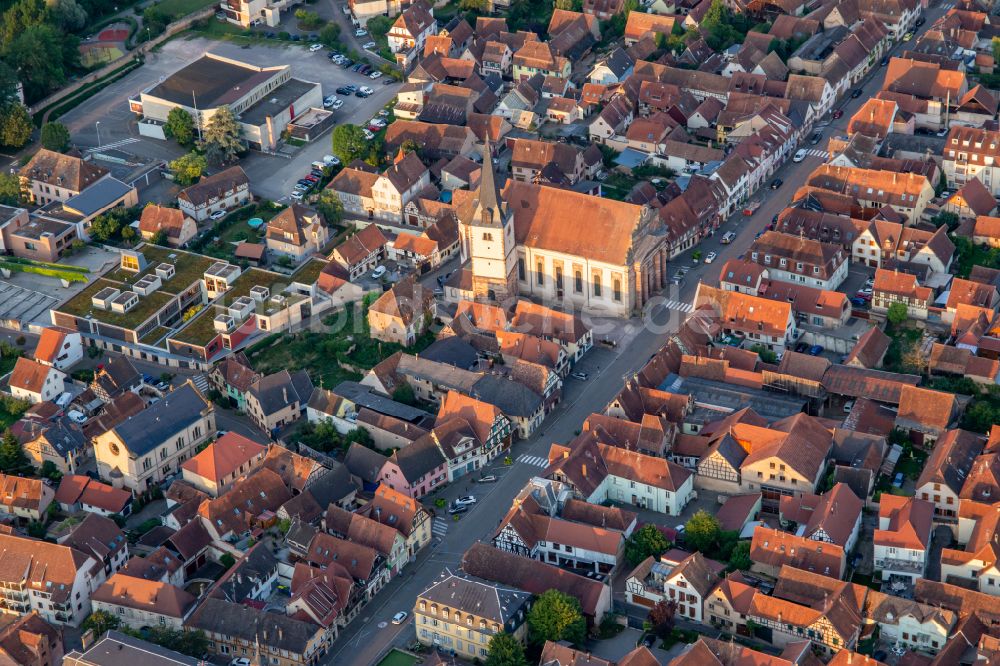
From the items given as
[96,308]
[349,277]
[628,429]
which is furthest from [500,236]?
[96,308]

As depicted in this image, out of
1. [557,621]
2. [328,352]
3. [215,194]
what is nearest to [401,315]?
[328,352]

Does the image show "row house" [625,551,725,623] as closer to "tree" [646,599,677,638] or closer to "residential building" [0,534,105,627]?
"tree" [646,599,677,638]

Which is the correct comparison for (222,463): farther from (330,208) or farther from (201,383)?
(330,208)

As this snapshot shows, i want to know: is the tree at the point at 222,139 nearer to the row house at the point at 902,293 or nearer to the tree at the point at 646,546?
the row house at the point at 902,293

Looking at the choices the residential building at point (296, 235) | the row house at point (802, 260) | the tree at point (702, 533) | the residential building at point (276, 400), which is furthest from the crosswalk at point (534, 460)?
the residential building at point (296, 235)

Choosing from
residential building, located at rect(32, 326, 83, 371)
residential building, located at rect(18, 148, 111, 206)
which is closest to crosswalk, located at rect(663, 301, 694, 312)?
residential building, located at rect(32, 326, 83, 371)

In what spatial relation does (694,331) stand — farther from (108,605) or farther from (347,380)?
(108,605)

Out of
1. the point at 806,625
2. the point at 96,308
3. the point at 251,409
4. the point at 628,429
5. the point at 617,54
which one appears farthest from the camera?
the point at 617,54
